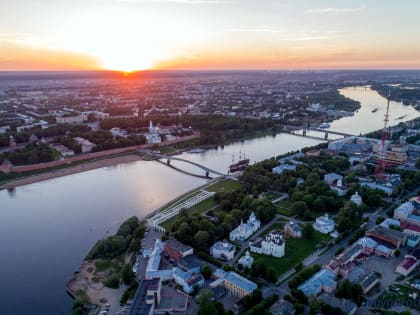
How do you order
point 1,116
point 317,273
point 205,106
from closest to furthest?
point 317,273 < point 1,116 < point 205,106

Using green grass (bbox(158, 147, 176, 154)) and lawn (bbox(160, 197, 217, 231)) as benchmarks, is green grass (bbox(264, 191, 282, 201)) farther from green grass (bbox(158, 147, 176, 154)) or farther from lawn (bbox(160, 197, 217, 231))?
green grass (bbox(158, 147, 176, 154))

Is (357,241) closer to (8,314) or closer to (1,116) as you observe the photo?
(8,314)

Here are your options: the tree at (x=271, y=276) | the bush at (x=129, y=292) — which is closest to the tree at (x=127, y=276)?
the bush at (x=129, y=292)

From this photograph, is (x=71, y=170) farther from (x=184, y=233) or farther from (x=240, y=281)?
(x=240, y=281)

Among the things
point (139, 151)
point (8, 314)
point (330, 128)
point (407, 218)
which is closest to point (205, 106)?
point (330, 128)

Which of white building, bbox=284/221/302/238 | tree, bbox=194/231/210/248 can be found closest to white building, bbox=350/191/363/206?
white building, bbox=284/221/302/238

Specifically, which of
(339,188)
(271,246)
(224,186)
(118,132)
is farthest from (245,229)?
(118,132)

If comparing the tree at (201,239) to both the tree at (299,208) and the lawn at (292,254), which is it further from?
the tree at (299,208)
